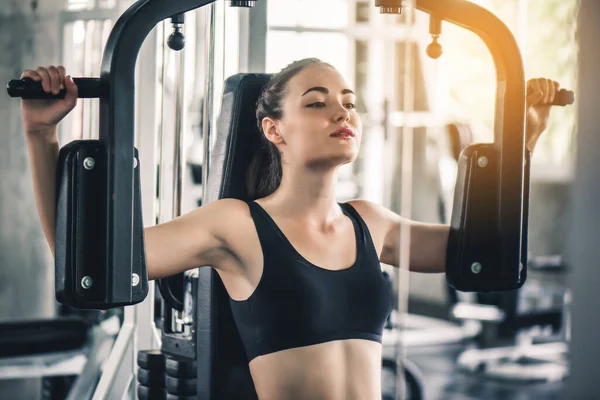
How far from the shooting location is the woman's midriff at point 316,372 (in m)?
1.47

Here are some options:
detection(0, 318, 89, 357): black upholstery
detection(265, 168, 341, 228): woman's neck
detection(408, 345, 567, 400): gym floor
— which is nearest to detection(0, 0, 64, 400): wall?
detection(0, 318, 89, 357): black upholstery

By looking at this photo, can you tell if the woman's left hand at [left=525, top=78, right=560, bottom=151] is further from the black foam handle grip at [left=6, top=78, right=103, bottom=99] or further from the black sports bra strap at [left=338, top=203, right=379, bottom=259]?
the black foam handle grip at [left=6, top=78, right=103, bottom=99]

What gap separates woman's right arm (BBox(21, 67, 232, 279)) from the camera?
1176mm

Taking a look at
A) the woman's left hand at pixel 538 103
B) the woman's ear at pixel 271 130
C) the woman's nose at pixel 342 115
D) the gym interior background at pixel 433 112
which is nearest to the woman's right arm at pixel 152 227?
the woman's ear at pixel 271 130

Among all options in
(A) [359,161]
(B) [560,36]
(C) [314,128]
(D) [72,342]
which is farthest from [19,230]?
(B) [560,36]

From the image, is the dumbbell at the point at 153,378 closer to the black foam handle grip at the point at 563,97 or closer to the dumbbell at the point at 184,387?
the dumbbell at the point at 184,387

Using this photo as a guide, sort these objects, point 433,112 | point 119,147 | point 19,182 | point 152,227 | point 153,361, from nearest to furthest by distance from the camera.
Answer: point 119,147 < point 152,227 < point 153,361 < point 19,182 < point 433,112

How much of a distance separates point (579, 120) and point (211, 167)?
147 centimetres

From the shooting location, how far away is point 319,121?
1.50 metres

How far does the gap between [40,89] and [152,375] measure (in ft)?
2.97

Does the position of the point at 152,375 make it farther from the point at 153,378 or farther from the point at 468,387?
the point at 468,387

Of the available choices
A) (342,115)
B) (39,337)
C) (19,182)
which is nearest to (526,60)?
(19,182)

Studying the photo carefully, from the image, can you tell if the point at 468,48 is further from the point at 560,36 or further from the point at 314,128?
the point at 314,128

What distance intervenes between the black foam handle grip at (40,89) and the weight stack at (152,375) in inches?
33.3
